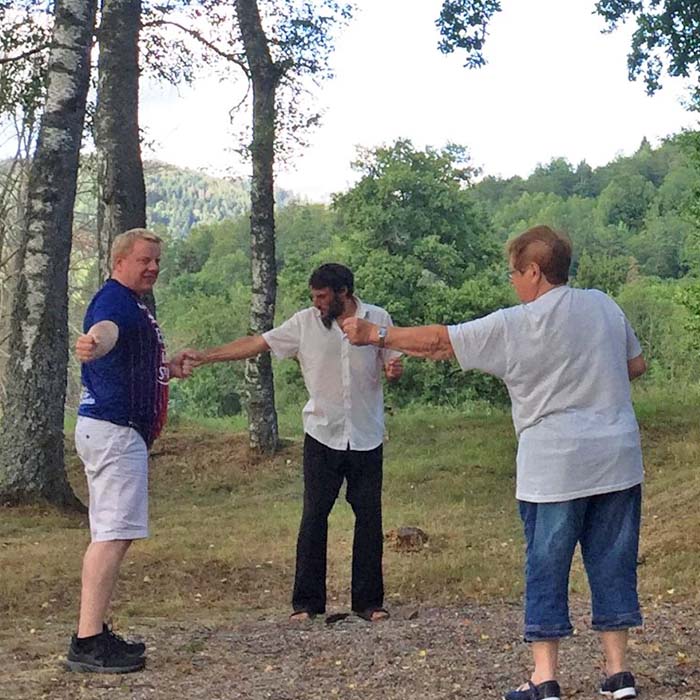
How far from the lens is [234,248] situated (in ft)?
283

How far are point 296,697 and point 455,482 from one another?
9.33 metres

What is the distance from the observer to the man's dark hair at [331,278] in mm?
6020

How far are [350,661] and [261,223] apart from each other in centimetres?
1221

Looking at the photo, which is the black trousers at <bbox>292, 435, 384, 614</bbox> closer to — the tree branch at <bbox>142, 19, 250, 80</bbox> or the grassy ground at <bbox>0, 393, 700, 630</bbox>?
the grassy ground at <bbox>0, 393, 700, 630</bbox>

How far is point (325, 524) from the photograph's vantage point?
6.33 metres

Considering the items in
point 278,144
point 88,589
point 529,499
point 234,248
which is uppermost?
point 234,248

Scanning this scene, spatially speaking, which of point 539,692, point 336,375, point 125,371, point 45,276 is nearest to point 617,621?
point 539,692

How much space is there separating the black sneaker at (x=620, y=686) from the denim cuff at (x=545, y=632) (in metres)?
0.25

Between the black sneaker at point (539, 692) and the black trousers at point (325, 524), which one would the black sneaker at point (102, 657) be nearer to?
the black trousers at point (325, 524)

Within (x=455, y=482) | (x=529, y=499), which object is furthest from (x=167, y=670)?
(x=455, y=482)

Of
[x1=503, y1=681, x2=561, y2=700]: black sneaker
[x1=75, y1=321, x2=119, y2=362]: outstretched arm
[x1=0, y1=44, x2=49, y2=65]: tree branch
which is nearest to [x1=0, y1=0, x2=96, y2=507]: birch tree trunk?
[x1=0, y1=44, x2=49, y2=65]: tree branch

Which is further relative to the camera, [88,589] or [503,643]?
[503,643]

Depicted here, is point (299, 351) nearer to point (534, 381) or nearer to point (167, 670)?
point (167, 670)

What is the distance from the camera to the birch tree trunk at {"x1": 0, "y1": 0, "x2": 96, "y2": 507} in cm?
1102
